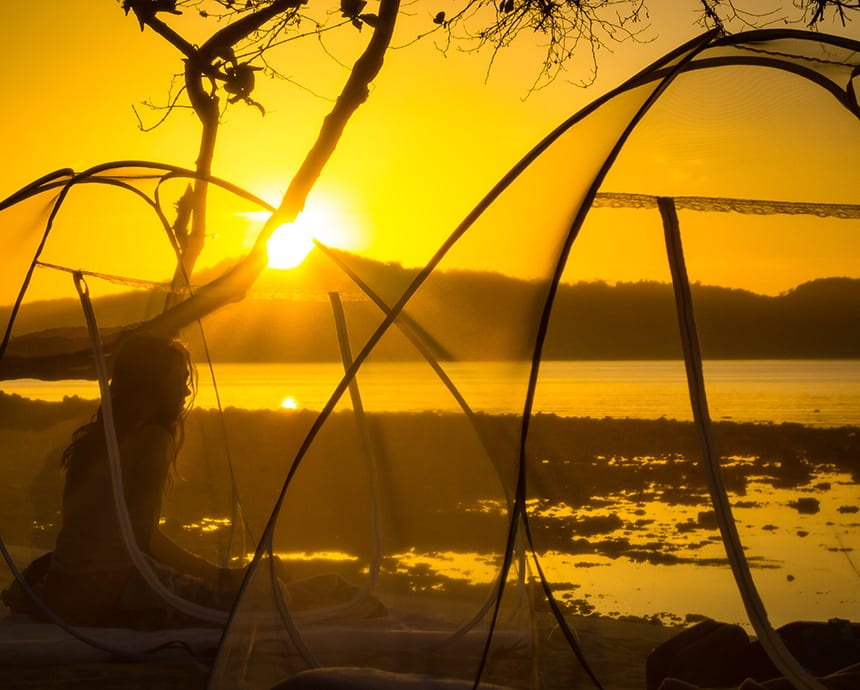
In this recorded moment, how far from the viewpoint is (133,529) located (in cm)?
493

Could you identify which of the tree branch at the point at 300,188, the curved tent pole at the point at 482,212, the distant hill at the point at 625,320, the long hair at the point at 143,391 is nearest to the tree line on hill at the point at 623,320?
the distant hill at the point at 625,320

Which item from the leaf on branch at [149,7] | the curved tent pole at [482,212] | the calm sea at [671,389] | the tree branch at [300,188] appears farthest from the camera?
the leaf on branch at [149,7]

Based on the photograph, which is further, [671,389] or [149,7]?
[149,7]

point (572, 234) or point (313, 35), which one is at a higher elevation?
point (313, 35)

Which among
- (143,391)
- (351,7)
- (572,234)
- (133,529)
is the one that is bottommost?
(133,529)

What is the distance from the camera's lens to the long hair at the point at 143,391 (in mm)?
5137

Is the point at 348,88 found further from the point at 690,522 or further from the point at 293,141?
the point at 690,522

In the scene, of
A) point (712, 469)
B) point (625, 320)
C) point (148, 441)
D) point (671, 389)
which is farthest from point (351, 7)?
point (712, 469)

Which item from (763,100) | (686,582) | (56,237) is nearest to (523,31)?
(56,237)

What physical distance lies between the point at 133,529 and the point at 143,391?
66 cm

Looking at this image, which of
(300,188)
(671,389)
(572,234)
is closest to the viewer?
(671,389)

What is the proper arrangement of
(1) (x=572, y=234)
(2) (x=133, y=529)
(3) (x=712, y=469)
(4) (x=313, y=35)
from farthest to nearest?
(4) (x=313, y=35)
(2) (x=133, y=529)
(1) (x=572, y=234)
(3) (x=712, y=469)

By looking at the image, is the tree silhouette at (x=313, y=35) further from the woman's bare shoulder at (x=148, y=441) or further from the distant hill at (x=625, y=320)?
the distant hill at (x=625, y=320)

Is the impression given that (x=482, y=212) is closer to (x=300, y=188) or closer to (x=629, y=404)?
(x=629, y=404)
